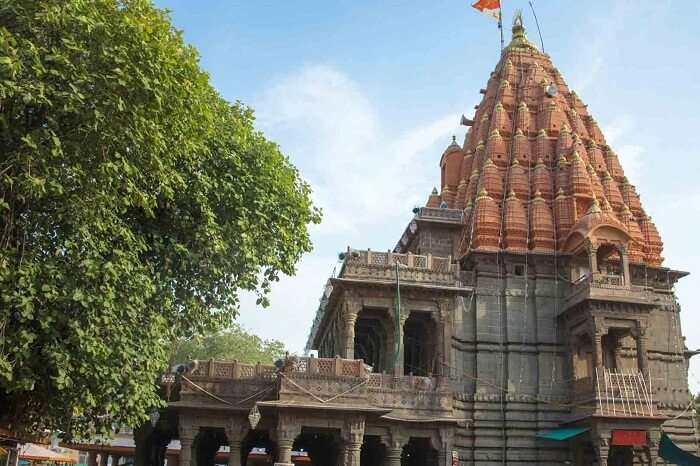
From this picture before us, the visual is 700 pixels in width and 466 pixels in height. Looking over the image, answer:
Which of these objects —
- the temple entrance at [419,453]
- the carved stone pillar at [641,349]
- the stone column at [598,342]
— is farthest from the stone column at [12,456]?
the carved stone pillar at [641,349]

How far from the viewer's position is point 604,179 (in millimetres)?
33406

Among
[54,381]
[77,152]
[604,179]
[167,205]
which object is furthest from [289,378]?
[604,179]

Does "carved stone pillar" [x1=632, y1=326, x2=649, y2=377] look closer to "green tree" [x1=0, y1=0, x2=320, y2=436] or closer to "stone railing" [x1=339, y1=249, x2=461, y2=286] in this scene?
"stone railing" [x1=339, y1=249, x2=461, y2=286]

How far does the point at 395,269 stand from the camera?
26.2 m

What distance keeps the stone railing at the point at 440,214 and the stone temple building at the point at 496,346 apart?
2.5 inches

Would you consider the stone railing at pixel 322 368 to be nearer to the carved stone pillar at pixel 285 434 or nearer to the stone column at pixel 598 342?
the carved stone pillar at pixel 285 434

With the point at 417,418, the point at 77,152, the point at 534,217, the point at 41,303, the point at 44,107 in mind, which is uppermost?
the point at 534,217

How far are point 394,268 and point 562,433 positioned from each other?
864 centimetres

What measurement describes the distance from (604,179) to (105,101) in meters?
26.2

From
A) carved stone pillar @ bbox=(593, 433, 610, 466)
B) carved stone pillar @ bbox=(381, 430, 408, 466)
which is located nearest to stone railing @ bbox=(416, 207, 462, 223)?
carved stone pillar @ bbox=(381, 430, 408, 466)

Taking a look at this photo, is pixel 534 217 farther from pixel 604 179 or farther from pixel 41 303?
pixel 41 303

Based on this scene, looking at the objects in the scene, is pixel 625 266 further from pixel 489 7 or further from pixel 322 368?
pixel 489 7

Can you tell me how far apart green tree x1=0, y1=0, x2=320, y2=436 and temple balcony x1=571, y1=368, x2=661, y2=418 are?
1608 centimetres

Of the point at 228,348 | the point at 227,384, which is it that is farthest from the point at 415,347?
the point at 228,348
